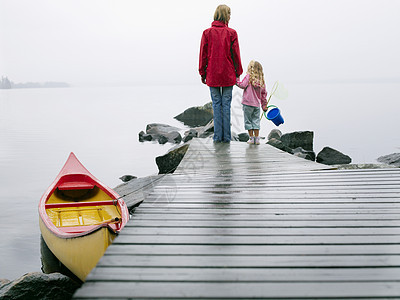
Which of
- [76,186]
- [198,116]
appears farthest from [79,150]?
[76,186]

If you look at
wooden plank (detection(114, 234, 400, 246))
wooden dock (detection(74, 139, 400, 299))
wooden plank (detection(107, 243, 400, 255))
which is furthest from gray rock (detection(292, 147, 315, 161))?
wooden plank (detection(107, 243, 400, 255))

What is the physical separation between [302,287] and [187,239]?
3.13 ft

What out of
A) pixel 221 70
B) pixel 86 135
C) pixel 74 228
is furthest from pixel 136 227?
pixel 86 135

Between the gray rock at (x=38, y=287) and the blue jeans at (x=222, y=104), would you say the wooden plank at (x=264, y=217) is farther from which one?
the blue jeans at (x=222, y=104)

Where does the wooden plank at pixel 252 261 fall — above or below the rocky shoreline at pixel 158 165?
above

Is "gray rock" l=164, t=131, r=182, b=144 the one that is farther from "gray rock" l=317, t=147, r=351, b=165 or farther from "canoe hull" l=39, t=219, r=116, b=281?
"canoe hull" l=39, t=219, r=116, b=281

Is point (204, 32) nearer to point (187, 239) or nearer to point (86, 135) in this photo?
point (187, 239)

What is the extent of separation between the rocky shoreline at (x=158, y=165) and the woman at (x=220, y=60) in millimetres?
2207

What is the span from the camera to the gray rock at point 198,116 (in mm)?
25859

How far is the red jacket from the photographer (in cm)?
706

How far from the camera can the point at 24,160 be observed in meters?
18.9

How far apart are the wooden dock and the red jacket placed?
2717 millimetres

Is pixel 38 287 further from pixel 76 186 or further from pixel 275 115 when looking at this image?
pixel 275 115

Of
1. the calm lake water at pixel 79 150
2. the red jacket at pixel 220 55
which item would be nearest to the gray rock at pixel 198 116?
the calm lake water at pixel 79 150
